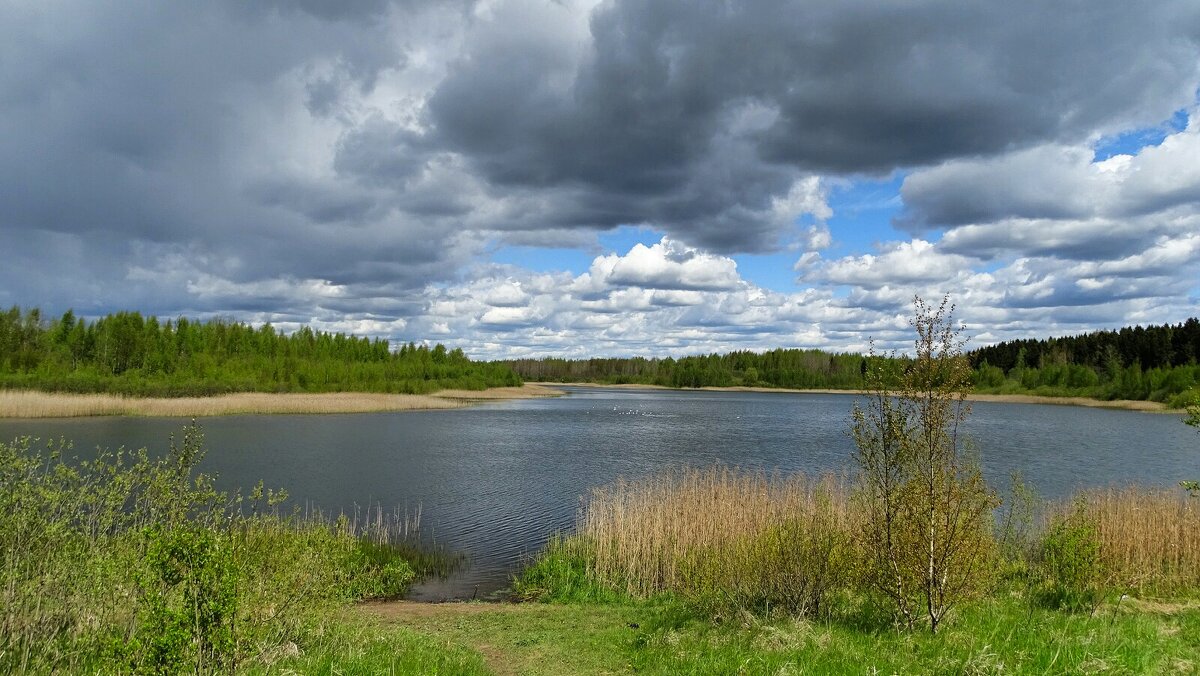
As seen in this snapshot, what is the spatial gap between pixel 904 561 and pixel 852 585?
160 centimetres

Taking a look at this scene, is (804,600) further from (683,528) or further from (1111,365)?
(1111,365)

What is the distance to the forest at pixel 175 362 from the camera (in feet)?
217

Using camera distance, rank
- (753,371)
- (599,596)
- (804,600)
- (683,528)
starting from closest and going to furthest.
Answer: (804,600)
(599,596)
(683,528)
(753,371)

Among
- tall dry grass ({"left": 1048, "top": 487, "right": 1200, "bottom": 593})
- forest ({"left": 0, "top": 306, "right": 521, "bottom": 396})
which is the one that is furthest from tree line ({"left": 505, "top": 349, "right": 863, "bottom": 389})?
tall dry grass ({"left": 1048, "top": 487, "right": 1200, "bottom": 593})

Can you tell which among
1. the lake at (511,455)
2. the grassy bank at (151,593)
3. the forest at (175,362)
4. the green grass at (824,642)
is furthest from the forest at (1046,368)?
the forest at (175,362)

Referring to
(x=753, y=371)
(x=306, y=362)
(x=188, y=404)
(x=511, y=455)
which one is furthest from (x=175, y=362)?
(x=753, y=371)

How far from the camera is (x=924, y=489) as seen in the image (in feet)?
26.2

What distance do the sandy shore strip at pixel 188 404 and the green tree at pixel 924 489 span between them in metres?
43.2

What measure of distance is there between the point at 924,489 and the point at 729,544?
492cm

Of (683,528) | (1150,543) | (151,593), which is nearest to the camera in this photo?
(151,593)

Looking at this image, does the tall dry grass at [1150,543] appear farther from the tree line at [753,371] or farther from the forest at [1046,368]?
the tree line at [753,371]

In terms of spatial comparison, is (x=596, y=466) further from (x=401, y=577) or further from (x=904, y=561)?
(x=904, y=561)

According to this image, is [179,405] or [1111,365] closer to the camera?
[179,405]

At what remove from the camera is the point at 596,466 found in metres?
30.6
